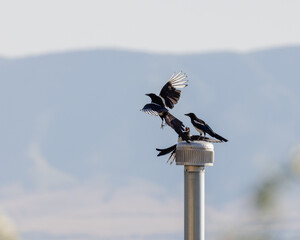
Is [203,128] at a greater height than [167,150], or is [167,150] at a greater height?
[203,128]

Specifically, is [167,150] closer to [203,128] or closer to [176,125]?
[176,125]

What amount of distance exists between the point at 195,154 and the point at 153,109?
2.51ft

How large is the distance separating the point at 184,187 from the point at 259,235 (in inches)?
397

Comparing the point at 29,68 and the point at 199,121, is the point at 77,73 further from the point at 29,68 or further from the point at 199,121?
the point at 199,121

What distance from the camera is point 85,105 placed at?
118 metres

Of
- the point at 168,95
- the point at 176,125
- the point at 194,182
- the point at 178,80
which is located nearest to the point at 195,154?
the point at 194,182

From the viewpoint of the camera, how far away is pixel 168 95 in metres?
7.73

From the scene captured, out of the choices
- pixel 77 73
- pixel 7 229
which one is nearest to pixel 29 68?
pixel 77 73

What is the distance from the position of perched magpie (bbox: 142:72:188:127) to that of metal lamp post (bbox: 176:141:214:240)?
60cm

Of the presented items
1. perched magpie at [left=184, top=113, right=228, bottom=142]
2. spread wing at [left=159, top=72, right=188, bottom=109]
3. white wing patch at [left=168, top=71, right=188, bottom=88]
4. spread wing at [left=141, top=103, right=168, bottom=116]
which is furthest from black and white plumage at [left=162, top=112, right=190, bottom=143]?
white wing patch at [left=168, top=71, right=188, bottom=88]

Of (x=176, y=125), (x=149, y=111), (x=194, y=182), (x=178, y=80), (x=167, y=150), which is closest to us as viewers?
(x=194, y=182)

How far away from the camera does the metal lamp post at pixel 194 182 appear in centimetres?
661

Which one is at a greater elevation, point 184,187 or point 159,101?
point 159,101

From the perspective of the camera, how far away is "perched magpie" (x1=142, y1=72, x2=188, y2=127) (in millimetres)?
7246
